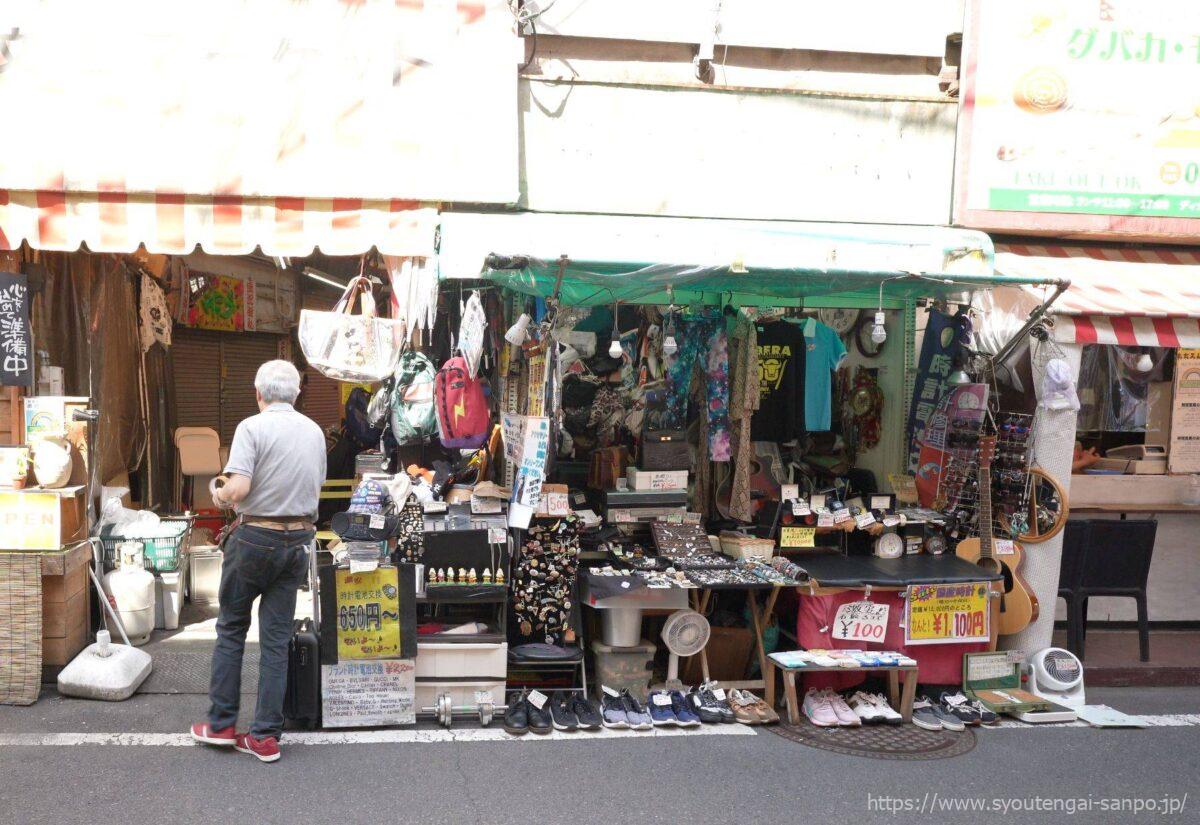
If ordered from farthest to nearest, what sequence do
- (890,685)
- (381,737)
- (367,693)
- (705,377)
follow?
(705,377), (890,685), (367,693), (381,737)

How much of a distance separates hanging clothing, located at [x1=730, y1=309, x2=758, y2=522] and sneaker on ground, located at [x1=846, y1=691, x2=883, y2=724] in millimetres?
1620

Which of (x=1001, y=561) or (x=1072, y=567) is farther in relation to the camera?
(x=1072, y=567)

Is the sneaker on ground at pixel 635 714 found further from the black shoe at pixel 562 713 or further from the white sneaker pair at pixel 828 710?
the white sneaker pair at pixel 828 710

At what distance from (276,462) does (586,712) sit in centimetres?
257

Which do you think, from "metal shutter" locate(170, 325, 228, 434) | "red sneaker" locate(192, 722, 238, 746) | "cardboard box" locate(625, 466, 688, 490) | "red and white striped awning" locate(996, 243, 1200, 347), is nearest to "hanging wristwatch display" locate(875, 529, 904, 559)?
"cardboard box" locate(625, 466, 688, 490)

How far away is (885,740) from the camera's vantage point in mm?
5836

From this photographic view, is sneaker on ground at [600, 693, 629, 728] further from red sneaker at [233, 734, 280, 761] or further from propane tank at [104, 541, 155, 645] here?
propane tank at [104, 541, 155, 645]

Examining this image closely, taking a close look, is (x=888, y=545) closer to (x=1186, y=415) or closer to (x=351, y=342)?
(x=1186, y=415)

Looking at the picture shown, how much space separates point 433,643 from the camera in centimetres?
586

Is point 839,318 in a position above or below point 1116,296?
below

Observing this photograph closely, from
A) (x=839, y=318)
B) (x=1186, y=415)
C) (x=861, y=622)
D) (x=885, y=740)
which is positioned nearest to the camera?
(x=885, y=740)

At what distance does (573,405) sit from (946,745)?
3.77 m

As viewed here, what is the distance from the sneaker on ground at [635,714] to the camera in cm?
580

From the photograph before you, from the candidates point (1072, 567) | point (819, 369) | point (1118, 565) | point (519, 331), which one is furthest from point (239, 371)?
point (1118, 565)
